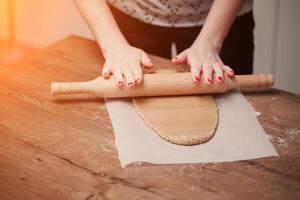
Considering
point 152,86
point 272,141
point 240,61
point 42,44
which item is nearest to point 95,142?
point 152,86

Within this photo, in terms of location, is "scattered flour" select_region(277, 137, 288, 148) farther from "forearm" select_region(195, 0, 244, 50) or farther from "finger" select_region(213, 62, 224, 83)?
"forearm" select_region(195, 0, 244, 50)

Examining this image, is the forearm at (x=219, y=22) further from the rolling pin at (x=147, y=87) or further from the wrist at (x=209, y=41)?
the rolling pin at (x=147, y=87)

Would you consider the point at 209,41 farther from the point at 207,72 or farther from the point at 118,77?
the point at 118,77

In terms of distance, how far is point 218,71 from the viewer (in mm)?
969

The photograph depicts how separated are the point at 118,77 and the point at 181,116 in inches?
6.4

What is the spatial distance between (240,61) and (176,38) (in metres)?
0.20

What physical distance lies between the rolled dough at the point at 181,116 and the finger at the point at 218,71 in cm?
4

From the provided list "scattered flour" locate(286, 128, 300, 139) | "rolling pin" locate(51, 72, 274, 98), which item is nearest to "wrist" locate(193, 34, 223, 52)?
"rolling pin" locate(51, 72, 274, 98)

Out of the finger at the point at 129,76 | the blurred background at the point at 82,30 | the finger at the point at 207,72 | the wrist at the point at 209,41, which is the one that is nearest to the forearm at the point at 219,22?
the wrist at the point at 209,41

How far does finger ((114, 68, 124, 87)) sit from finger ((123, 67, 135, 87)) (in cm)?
1

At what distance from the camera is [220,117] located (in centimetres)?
91

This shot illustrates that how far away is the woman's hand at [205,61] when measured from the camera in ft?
3.14

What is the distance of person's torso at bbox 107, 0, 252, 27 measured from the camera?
121cm

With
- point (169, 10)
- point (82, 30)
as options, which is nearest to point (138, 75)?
point (169, 10)
